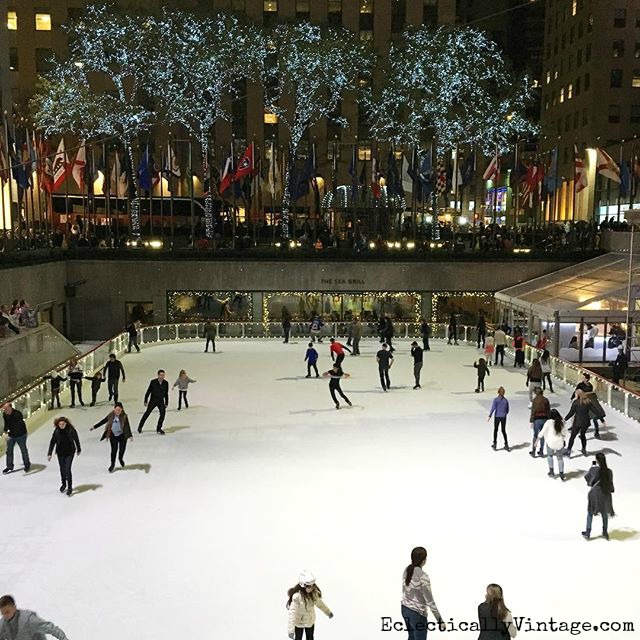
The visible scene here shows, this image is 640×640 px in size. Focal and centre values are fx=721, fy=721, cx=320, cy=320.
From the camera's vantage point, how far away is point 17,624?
582cm

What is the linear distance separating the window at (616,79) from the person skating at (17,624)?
2523 inches

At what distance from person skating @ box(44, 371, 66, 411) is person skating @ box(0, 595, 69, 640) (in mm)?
12172

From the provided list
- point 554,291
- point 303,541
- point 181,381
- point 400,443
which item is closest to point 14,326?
point 181,381

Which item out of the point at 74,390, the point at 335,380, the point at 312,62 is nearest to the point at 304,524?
the point at 335,380

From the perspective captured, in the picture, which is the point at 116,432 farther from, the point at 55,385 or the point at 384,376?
the point at 384,376

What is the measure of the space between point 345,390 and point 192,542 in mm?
10431

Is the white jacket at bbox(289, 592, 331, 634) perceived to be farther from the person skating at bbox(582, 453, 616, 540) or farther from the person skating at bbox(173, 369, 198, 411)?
the person skating at bbox(173, 369, 198, 411)

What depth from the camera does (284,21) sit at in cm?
4700

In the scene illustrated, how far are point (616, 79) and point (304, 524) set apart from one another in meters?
59.8

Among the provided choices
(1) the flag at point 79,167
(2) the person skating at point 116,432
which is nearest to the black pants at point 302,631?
(2) the person skating at point 116,432

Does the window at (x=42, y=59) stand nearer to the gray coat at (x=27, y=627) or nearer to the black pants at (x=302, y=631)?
the gray coat at (x=27, y=627)

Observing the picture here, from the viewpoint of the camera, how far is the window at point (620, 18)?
59.7 meters

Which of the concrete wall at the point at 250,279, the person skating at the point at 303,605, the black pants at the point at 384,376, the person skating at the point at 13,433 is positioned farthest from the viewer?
the concrete wall at the point at 250,279

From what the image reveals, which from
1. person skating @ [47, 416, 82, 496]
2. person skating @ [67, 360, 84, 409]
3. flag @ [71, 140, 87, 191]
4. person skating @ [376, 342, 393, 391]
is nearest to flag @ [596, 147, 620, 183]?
person skating @ [376, 342, 393, 391]
